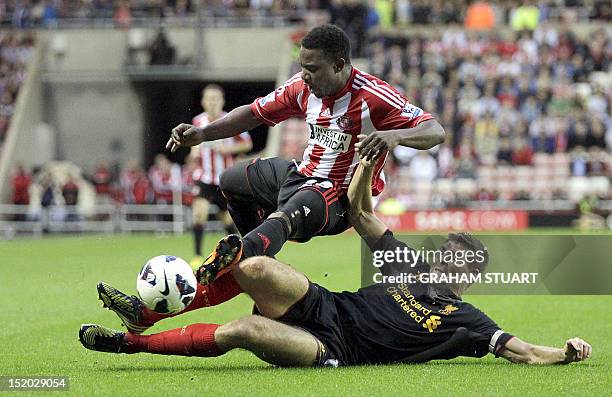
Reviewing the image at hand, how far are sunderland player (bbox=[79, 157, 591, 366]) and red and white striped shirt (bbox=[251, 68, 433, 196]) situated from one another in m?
1.14

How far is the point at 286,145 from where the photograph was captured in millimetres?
27828

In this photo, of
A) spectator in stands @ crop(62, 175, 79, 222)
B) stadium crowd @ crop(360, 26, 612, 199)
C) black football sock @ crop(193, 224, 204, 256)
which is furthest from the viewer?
spectator in stands @ crop(62, 175, 79, 222)

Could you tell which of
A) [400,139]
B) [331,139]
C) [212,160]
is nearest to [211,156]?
[212,160]

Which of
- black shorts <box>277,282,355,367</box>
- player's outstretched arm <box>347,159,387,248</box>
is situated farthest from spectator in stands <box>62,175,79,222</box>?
black shorts <box>277,282,355,367</box>

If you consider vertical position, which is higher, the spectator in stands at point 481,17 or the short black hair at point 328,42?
the spectator in stands at point 481,17

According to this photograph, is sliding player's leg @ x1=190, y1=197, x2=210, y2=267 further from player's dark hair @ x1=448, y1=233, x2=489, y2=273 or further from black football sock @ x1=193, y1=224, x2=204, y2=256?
player's dark hair @ x1=448, y1=233, x2=489, y2=273

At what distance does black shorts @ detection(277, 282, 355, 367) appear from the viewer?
694cm

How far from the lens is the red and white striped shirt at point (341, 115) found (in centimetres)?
805

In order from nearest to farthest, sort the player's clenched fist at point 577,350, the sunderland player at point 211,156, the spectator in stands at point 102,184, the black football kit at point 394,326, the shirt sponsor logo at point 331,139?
the player's clenched fist at point 577,350
the black football kit at point 394,326
the shirt sponsor logo at point 331,139
the sunderland player at point 211,156
the spectator in stands at point 102,184

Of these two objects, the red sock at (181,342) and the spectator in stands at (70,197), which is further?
the spectator in stands at (70,197)

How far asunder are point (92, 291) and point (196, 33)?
1816 centimetres

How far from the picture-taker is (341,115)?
8.14m

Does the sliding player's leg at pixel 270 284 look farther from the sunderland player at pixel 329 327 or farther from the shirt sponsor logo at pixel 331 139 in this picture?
the shirt sponsor logo at pixel 331 139

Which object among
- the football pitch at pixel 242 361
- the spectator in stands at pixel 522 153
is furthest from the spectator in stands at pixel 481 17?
the football pitch at pixel 242 361
